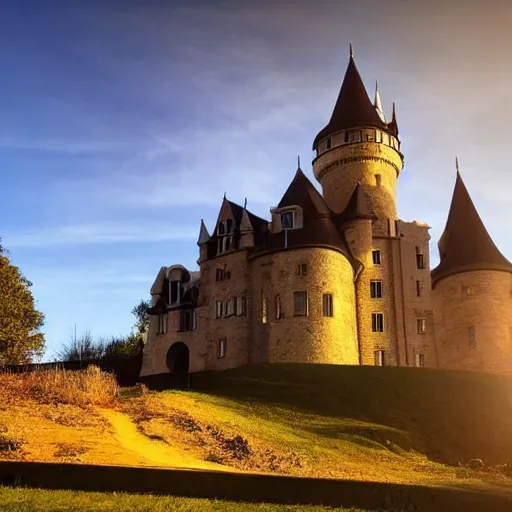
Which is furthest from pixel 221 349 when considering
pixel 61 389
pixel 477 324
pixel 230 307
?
pixel 61 389

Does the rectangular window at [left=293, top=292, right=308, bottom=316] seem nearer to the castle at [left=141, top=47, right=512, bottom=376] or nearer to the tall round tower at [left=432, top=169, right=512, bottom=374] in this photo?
the castle at [left=141, top=47, right=512, bottom=376]

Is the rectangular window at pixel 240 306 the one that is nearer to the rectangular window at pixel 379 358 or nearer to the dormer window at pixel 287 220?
the dormer window at pixel 287 220

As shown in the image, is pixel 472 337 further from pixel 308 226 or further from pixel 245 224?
pixel 245 224

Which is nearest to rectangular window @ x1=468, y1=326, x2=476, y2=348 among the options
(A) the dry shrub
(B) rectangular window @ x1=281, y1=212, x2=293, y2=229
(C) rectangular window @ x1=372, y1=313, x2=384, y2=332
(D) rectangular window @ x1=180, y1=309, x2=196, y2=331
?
(C) rectangular window @ x1=372, y1=313, x2=384, y2=332

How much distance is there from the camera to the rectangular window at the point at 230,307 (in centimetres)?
4747

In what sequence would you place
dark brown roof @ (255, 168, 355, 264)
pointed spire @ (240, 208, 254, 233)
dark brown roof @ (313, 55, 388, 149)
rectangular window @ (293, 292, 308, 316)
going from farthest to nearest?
dark brown roof @ (313, 55, 388, 149) < pointed spire @ (240, 208, 254, 233) < dark brown roof @ (255, 168, 355, 264) < rectangular window @ (293, 292, 308, 316)

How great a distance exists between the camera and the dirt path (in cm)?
1803

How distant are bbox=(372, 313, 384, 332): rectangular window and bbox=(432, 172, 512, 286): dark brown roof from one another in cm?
554

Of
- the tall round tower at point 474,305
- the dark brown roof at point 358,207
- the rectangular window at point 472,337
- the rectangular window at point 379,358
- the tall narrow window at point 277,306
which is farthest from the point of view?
the dark brown roof at point 358,207

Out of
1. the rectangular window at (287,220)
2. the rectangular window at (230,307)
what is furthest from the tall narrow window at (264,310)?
the rectangular window at (287,220)

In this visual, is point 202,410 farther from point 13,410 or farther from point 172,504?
point 172,504

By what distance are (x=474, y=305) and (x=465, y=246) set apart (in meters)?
4.88

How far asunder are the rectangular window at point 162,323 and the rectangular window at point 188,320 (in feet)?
5.50

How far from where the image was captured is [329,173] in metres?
53.2
